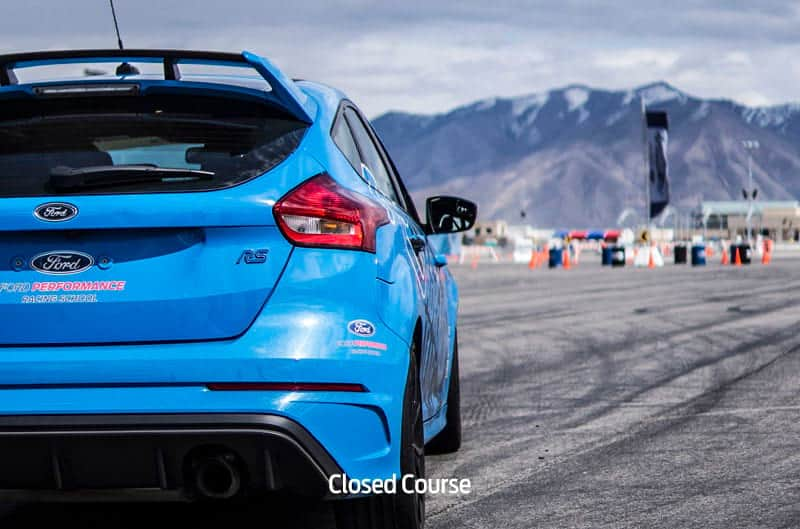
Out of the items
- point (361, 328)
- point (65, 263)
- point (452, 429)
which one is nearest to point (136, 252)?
point (65, 263)

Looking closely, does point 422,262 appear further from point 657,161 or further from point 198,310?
point 657,161

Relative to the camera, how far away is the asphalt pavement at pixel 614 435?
17.5 ft

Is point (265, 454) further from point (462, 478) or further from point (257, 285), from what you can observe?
point (462, 478)

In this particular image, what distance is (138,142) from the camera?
4.37 m

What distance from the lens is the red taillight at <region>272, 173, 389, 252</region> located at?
399 cm

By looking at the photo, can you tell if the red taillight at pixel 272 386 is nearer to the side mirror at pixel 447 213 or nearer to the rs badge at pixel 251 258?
the rs badge at pixel 251 258

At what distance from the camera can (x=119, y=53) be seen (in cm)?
442

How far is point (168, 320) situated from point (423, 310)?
1.24 metres

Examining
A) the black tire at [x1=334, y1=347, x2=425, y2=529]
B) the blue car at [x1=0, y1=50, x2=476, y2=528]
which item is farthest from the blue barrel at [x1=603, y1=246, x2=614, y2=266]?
the blue car at [x1=0, y1=50, x2=476, y2=528]

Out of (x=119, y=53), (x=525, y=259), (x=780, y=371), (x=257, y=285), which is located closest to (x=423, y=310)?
(x=257, y=285)

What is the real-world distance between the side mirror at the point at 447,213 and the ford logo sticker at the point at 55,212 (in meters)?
2.51

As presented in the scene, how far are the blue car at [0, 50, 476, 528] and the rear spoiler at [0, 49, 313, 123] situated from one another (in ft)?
0.06

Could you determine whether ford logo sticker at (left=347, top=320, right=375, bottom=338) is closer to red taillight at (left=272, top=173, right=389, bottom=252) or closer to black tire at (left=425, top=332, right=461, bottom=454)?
red taillight at (left=272, top=173, right=389, bottom=252)

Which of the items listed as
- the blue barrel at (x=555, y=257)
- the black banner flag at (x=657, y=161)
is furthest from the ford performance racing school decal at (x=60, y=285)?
the black banner flag at (x=657, y=161)
